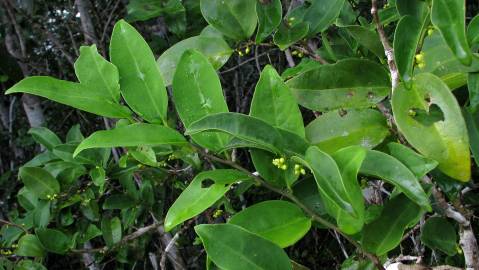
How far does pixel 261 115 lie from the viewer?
0.74 m

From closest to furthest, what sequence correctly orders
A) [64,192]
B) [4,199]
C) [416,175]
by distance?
[416,175] < [64,192] < [4,199]

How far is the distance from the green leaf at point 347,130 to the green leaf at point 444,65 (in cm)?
9

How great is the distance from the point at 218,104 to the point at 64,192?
88 cm

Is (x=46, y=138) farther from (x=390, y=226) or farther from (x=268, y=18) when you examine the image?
(x=390, y=226)

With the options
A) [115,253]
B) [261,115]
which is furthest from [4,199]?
[261,115]

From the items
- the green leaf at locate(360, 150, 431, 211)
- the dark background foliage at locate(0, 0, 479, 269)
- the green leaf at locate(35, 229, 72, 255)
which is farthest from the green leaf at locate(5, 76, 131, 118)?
the green leaf at locate(35, 229, 72, 255)

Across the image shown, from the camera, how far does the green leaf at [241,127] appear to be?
652mm

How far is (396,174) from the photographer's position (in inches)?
24.5

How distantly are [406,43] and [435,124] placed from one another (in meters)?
0.11

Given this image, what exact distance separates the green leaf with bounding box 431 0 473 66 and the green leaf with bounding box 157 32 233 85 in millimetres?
441

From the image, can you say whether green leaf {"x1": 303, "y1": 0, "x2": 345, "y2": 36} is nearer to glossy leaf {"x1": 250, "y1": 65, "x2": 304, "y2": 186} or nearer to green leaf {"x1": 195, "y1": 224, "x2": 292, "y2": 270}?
glossy leaf {"x1": 250, "y1": 65, "x2": 304, "y2": 186}

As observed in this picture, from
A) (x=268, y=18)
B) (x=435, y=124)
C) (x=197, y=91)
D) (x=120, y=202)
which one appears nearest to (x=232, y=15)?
(x=268, y=18)

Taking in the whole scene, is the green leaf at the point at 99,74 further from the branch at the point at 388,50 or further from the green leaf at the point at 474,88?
the green leaf at the point at 474,88

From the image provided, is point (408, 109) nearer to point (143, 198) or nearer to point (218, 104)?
point (218, 104)
